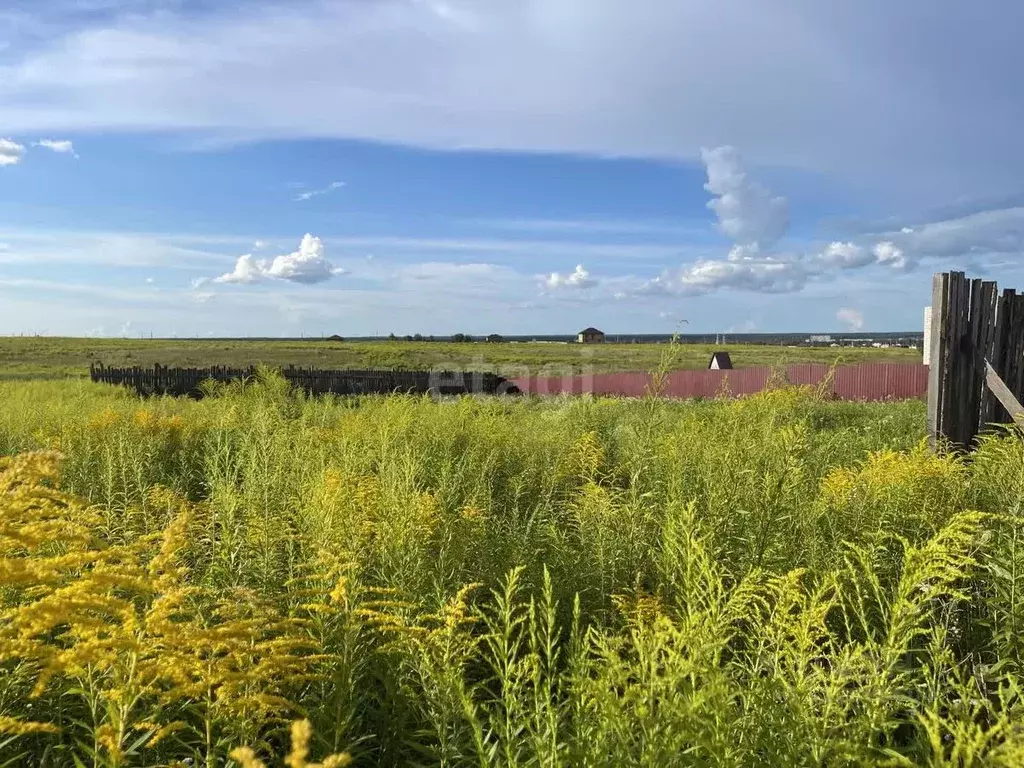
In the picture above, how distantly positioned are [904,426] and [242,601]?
416 inches

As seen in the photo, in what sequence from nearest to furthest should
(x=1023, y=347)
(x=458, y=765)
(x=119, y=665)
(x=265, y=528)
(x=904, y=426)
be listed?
1. (x=119, y=665)
2. (x=458, y=765)
3. (x=265, y=528)
4. (x=1023, y=347)
5. (x=904, y=426)

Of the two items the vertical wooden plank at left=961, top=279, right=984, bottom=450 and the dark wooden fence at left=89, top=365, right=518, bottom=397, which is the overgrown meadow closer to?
the vertical wooden plank at left=961, top=279, right=984, bottom=450

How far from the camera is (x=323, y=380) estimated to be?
24.0 metres

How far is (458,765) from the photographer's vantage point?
6.52ft

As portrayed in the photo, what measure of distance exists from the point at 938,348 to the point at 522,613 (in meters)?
4.95

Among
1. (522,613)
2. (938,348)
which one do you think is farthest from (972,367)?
(522,613)

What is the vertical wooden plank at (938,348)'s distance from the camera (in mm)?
6328

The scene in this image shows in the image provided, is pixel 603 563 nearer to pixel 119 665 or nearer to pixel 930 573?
pixel 930 573

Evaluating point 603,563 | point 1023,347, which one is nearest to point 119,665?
point 603,563

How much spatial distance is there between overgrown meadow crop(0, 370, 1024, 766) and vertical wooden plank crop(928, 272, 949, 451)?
4.24 feet

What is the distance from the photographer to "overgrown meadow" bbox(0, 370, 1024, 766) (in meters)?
1.66

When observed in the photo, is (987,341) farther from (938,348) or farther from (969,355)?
(938,348)

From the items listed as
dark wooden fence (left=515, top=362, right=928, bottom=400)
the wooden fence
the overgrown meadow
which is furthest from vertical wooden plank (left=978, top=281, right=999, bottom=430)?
dark wooden fence (left=515, top=362, right=928, bottom=400)

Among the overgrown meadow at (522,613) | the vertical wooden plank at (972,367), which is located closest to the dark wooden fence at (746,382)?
the vertical wooden plank at (972,367)
